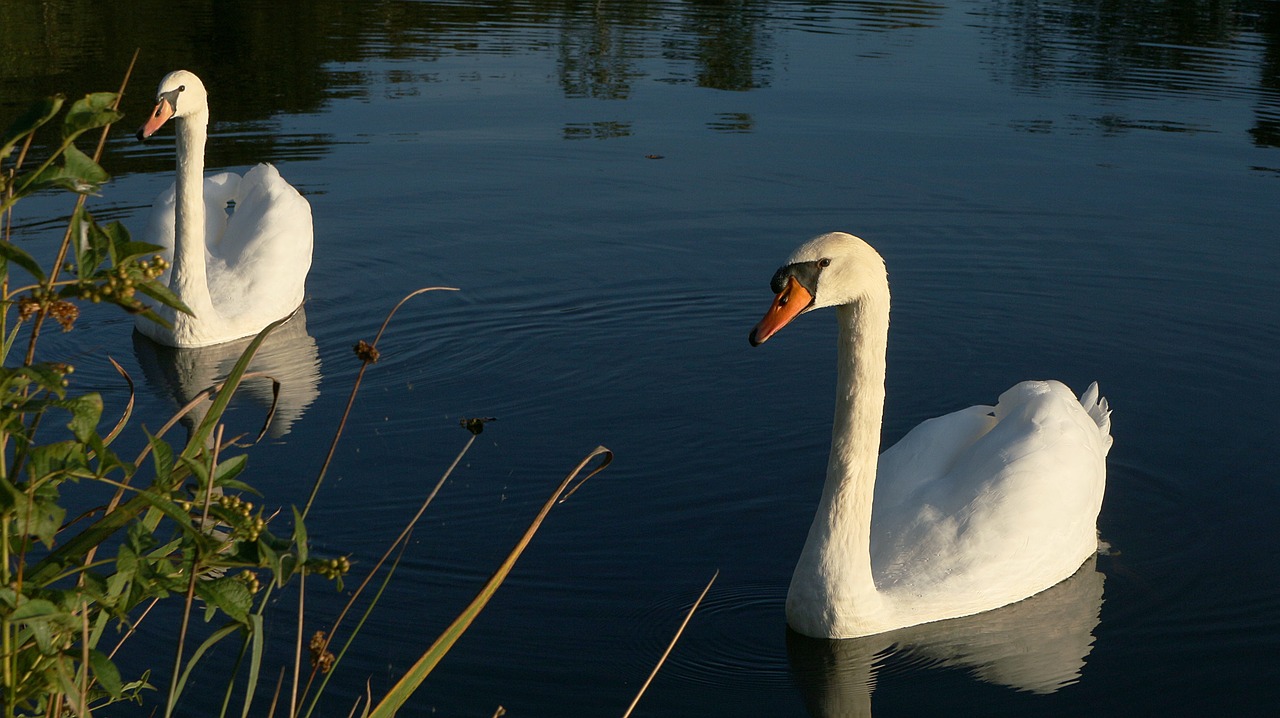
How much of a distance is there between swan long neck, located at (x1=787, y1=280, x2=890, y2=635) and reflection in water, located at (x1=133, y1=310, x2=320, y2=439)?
3.61 metres

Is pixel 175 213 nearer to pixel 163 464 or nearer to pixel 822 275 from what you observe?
pixel 822 275

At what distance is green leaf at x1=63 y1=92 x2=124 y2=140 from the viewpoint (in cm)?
211

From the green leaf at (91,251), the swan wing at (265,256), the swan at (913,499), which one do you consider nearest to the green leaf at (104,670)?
the green leaf at (91,251)

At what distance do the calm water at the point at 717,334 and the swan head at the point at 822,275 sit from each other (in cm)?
142

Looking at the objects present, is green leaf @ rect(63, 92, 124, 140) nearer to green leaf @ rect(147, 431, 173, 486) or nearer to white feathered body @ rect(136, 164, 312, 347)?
green leaf @ rect(147, 431, 173, 486)

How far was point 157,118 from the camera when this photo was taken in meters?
9.54

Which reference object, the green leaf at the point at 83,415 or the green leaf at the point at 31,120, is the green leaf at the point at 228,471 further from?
the green leaf at the point at 31,120

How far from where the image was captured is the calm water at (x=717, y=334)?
5.52m

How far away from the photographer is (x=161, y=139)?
15.4 metres

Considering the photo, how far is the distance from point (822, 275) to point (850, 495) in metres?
0.92

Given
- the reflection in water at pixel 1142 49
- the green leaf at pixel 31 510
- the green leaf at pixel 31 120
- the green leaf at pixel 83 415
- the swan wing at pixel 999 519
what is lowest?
the swan wing at pixel 999 519

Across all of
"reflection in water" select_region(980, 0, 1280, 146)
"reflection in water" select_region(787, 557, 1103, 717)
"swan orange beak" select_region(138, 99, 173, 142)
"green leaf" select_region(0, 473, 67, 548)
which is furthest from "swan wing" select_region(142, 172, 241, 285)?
"reflection in water" select_region(980, 0, 1280, 146)

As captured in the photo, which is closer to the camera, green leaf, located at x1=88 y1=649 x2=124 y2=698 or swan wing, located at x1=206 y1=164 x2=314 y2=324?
green leaf, located at x1=88 y1=649 x2=124 y2=698

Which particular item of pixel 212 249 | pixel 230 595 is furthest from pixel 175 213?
pixel 230 595
